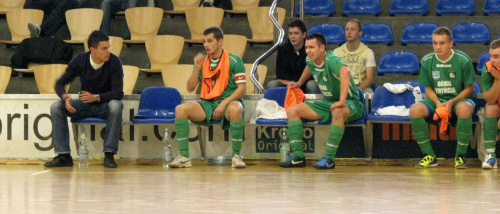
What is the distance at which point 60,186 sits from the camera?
5.88 meters

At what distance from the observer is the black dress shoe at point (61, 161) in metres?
8.05

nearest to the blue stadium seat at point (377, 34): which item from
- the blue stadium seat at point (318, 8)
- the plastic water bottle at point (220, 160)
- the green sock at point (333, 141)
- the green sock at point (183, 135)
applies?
the blue stadium seat at point (318, 8)

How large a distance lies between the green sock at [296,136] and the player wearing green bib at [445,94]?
1.14 m

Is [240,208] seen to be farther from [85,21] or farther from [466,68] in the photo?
[85,21]

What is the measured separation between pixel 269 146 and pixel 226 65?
1.09 m

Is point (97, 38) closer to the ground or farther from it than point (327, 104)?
farther from it

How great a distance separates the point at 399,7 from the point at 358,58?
8.19 feet

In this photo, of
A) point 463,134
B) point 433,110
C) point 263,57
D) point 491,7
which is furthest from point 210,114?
point 491,7

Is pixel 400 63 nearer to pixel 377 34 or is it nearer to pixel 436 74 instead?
pixel 377 34

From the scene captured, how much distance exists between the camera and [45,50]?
10.7 meters

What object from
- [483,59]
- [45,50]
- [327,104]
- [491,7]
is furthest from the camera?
[491,7]

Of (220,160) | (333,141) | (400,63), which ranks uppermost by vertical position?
(400,63)

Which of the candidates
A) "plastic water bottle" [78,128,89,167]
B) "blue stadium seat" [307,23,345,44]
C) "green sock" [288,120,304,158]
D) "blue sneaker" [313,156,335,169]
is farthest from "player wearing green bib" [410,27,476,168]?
"plastic water bottle" [78,128,89,167]

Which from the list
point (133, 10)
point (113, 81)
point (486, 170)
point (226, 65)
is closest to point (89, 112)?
point (113, 81)
